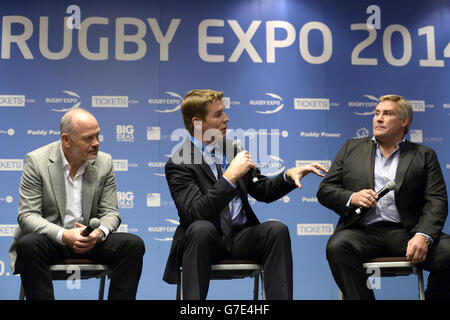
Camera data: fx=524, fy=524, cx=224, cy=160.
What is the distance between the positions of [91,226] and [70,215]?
1.54 ft

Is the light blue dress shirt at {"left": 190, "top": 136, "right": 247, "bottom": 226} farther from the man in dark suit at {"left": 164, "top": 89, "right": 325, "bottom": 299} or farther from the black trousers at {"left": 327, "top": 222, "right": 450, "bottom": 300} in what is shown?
the black trousers at {"left": 327, "top": 222, "right": 450, "bottom": 300}

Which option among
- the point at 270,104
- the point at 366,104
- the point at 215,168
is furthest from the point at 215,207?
the point at 366,104

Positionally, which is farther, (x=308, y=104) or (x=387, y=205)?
(x=308, y=104)

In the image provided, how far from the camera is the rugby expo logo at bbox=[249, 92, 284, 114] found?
16.7 feet

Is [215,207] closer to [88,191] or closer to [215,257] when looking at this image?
[215,257]

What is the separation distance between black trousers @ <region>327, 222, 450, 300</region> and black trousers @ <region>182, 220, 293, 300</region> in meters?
0.45

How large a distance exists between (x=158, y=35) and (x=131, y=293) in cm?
300

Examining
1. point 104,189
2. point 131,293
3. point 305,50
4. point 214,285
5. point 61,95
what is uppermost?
point 305,50

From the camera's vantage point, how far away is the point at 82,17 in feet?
16.6

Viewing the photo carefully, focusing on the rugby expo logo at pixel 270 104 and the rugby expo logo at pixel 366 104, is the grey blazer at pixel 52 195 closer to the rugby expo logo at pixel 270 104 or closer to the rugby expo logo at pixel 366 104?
the rugby expo logo at pixel 270 104

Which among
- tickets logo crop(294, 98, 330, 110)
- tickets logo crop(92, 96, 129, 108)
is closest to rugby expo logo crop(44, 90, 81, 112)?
tickets logo crop(92, 96, 129, 108)

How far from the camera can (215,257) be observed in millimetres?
2752
